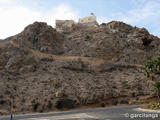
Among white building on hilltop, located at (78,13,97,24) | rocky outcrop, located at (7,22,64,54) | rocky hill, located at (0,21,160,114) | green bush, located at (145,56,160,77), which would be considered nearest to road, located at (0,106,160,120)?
green bush, located at (145,56,160,77)

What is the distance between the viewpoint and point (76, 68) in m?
46.3

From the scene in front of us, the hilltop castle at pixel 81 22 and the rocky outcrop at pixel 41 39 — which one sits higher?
the hilltop castle at pixel 81 22

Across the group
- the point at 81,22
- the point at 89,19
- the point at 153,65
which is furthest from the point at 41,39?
the point at 89,19

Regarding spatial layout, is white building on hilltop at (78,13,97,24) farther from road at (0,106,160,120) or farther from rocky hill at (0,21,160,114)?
road at (0,106,160,120)

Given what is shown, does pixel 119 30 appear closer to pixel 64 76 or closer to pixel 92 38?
pixel 92 38

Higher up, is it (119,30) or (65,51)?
(119,30)

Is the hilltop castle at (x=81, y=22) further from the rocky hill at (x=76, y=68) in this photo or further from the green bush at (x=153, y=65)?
the green bush at (x=153, y=65)

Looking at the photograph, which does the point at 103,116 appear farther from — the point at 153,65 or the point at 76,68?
the point at 76,68

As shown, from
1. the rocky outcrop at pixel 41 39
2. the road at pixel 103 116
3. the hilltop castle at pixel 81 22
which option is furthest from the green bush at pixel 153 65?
the hilltop castle at pixel 81 22

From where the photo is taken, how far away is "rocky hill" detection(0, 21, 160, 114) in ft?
119

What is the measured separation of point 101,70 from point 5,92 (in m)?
21.3

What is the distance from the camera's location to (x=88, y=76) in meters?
43.9

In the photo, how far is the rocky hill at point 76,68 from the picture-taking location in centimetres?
3619

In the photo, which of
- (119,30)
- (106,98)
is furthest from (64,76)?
(119,30)
